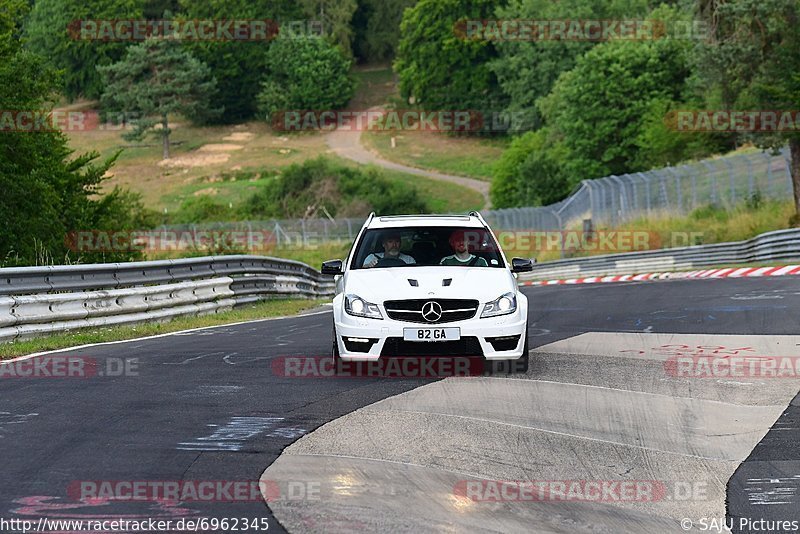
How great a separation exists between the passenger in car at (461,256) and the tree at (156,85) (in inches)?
4397

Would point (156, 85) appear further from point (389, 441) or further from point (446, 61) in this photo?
point (389, 441)

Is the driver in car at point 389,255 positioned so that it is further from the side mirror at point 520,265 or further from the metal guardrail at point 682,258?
the metal guardrail at point 682,258

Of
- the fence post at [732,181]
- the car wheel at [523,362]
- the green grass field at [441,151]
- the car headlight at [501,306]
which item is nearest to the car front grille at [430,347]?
the car headlight at [501,306]

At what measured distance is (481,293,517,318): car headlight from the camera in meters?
11.6

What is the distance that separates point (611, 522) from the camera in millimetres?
6371

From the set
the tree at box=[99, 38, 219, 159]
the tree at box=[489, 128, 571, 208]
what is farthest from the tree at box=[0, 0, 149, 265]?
the tree at box=[99, 38, 219, 159]

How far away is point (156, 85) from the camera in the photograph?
123 meters

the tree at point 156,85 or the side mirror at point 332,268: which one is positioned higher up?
the side mirror at point 332,268

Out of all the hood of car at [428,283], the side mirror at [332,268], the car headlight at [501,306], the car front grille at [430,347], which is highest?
the hood of car at [428,283]

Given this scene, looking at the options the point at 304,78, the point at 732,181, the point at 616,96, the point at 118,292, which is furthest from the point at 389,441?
the point at 304,78

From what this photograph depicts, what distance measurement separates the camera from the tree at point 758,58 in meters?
40.9

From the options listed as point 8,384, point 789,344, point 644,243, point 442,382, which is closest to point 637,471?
point 442,382

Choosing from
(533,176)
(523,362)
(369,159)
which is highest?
(523,362)

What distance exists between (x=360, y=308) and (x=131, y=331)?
672 cm
